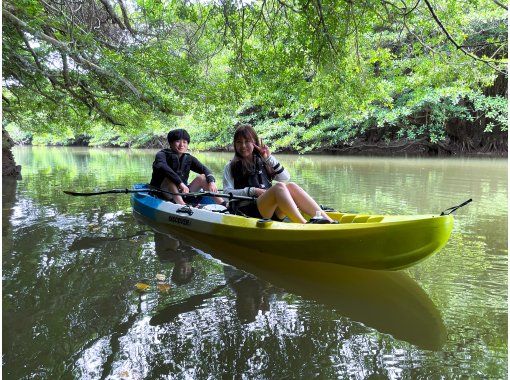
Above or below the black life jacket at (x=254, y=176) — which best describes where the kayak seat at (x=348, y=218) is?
below

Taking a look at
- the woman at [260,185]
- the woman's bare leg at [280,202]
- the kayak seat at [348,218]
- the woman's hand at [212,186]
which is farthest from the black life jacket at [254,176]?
the woman's hand at [212,186]

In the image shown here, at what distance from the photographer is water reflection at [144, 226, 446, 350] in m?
2.44

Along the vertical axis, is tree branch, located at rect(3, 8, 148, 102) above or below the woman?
above

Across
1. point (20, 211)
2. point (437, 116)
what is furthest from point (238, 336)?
point (437, 116)

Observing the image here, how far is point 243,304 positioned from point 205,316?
0.30 metres

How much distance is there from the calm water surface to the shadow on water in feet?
0.04

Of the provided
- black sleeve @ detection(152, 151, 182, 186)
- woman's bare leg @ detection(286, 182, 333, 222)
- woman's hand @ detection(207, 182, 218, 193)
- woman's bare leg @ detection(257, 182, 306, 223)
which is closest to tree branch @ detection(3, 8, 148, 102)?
black sleeve @ detection(152, 151, 182, 186)

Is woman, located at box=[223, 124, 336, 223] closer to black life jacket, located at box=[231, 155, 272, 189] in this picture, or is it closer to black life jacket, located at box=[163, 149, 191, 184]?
black life jacket, located at box=[231, 155, 272, 189]

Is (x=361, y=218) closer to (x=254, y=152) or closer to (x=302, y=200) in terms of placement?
(x=302, y=200)

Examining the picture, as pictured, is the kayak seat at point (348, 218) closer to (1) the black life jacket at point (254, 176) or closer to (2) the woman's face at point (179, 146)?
(1) the black life jacket at point (254, 176)

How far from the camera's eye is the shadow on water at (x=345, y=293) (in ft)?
7.98

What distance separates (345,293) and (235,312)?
82cm

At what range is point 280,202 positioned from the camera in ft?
11.8

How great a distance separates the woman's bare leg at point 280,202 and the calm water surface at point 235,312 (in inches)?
16.5
